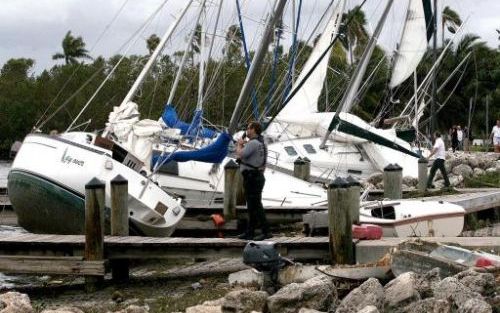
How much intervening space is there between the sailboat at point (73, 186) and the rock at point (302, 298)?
231 inches

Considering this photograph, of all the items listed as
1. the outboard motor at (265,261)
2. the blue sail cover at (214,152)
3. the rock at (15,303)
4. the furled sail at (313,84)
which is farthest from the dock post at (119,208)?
the furled sail at (313,84)

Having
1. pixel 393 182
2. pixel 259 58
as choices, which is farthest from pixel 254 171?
pixel 393 182

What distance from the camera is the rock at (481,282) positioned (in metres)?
8.47

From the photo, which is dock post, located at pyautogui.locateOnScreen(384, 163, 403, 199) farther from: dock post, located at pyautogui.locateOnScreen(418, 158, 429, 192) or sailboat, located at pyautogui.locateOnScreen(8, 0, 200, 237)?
sailboat, located at pyautogui.locateOnScreen(8, 0, 200, 237)

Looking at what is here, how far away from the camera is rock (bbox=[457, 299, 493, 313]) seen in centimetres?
768

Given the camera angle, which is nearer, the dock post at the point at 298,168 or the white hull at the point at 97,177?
the white hull at the point at 97,177

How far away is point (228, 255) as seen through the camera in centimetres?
1146

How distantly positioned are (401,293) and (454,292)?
514mm

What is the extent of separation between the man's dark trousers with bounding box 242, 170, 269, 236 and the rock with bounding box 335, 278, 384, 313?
11.8ft

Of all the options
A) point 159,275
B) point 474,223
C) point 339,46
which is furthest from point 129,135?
point 339,46

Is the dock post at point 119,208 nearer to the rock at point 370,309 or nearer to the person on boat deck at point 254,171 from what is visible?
the person on boat deck at point 254,171

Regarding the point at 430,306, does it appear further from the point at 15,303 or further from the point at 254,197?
the point at 254,197

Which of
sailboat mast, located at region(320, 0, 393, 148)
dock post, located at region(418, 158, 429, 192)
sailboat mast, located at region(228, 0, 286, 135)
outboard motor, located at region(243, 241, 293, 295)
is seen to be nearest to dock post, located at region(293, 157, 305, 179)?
dock post, located at region(418, 158, 429, 192)

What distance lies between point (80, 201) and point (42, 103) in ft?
187
